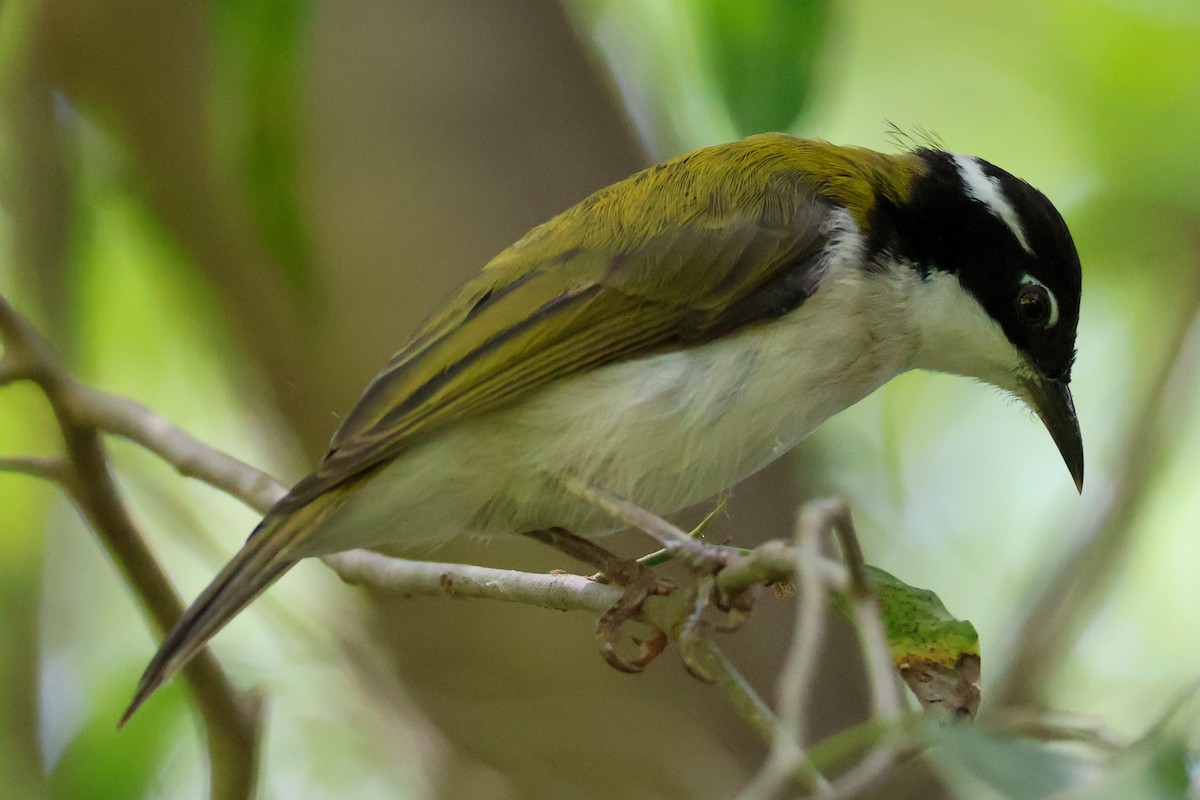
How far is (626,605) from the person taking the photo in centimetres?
278

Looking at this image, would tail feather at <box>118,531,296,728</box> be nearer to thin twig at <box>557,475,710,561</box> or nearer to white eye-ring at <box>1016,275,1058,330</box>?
thin twig at <box>557,475,710,561</box>

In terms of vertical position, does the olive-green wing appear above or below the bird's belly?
above

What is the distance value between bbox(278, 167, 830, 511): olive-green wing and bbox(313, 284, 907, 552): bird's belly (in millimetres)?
61

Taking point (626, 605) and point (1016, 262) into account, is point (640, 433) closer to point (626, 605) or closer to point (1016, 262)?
point (626, 605)

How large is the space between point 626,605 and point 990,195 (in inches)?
59.9

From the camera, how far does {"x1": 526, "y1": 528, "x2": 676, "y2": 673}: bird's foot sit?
9.20ft

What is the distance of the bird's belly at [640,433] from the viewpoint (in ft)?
9.46

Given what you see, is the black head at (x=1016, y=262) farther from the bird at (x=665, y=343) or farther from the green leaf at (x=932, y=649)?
the green leaf at (x=932, y=649)

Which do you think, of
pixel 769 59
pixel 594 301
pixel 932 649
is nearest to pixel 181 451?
pixel 594 301

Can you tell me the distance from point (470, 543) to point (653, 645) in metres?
1.30

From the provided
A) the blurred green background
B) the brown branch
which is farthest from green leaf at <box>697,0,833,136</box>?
the brown branch

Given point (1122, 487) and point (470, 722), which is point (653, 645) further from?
point (1122, 487)

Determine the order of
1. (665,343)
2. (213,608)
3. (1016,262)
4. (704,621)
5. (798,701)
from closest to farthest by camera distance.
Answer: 1. (798,701)
2. (704,621)
3. (213,608)
4. (665,343)
5. (1016,262)

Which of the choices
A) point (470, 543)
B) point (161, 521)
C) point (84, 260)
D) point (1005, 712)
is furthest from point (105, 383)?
point (1005, 712)
